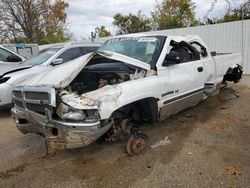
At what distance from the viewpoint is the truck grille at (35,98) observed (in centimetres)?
375

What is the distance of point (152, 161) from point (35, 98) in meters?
1.89

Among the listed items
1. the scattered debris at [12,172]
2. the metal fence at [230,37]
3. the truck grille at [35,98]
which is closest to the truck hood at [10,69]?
the truck grille at [35,98]

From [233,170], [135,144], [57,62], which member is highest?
[57,62]

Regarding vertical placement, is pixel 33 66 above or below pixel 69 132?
above

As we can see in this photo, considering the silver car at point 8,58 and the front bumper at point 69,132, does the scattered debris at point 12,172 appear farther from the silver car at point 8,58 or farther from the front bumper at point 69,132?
the silver car at point 8,58

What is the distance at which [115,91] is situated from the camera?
4020mm

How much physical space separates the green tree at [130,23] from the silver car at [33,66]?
21288 millimetres

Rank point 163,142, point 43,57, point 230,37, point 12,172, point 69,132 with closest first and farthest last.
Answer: point 69,132 < point 12,172 < point 163,142 < point 43,57 < point 230,37

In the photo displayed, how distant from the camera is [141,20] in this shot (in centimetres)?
3073

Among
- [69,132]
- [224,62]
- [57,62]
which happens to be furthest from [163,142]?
[57,62]

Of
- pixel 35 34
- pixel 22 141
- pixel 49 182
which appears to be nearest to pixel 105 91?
pixel 49 182

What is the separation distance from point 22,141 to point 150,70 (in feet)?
9.07

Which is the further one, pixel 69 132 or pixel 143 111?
pixel 143 111

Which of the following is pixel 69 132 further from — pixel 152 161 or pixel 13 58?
pixel 13 58
